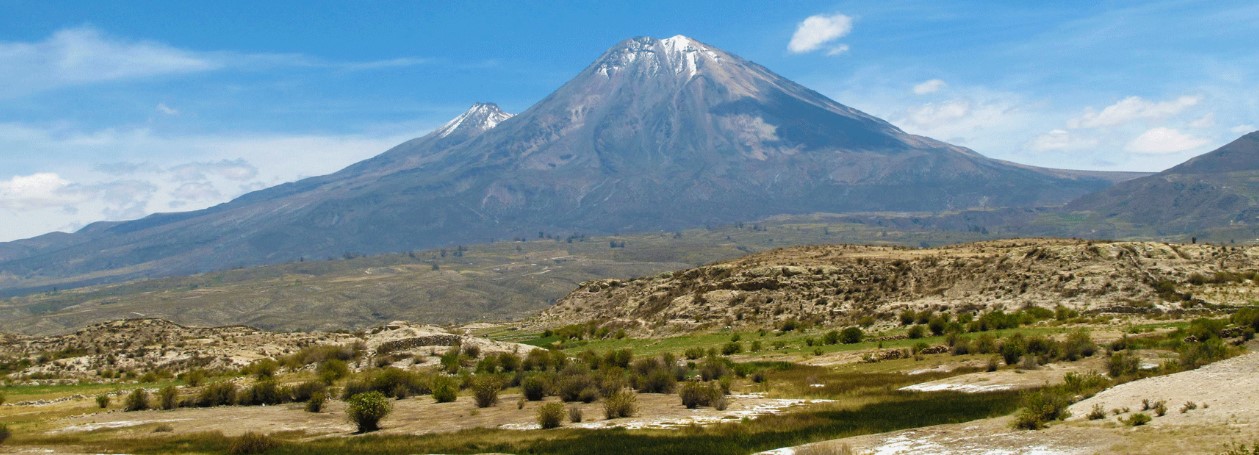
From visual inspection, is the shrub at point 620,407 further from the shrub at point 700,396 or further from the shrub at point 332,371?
the shrub at point 332,371

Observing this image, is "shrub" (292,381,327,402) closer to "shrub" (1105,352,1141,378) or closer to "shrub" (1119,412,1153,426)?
"shrub" (1105,352,1141,378)

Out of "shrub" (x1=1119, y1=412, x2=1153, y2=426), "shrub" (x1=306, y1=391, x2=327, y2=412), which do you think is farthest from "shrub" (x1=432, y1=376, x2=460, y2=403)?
"shrub" (x1=1119, y1=412, x2=1153, y2=426)

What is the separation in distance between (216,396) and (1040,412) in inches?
1300

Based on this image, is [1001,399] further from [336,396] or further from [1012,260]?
[1012,260]

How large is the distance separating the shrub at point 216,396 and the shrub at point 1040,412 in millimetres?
32173

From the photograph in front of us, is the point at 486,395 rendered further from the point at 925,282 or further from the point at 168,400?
the point at 925,282

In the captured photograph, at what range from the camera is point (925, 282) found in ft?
232

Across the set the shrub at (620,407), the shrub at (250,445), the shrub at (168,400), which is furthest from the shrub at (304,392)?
the shrub at (620,407)

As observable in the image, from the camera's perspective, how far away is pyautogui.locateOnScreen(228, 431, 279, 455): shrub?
27.6 meters

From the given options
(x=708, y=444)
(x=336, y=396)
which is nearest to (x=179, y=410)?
(x=336, y=396)

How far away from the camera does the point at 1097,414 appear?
22984mm

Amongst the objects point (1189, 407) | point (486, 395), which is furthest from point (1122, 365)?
point (486, 395)

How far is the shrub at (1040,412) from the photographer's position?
23219 mm

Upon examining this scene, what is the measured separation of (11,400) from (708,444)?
36.3m
